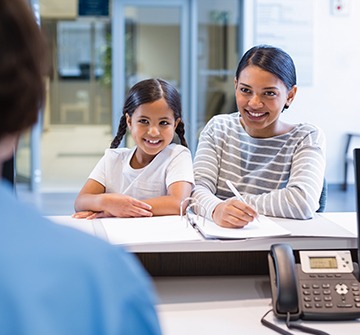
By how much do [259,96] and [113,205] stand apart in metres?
0.51

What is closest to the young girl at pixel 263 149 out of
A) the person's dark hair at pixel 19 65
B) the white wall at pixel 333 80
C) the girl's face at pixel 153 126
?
the girl's face at pixel 153 126

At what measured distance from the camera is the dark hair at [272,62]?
1.75 m

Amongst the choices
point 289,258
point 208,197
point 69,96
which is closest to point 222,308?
point 289,258

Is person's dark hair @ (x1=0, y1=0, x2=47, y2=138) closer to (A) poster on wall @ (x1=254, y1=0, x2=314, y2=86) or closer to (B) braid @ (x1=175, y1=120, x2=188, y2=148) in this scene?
(B) braid @ (x1=175, y1=120, x2=188, y2=148)

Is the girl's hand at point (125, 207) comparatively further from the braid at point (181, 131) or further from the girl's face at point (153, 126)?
the braid at point (181, 131)

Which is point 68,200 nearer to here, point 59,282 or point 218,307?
point 218,307

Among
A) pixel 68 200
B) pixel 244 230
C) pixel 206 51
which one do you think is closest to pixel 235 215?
pixel 244 230

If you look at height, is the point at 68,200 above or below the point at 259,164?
below

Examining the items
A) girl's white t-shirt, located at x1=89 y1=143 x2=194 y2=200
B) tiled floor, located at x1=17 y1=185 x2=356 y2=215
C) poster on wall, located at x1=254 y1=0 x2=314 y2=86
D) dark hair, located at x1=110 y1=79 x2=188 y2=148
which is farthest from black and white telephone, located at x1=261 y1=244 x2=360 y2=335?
poster on wall, located at x1=254 y1=0 x2=314 y2=86

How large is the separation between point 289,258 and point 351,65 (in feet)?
16.8

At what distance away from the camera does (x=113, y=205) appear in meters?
1.61

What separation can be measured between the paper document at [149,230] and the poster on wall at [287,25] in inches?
178

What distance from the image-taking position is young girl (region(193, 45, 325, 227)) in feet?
5.56

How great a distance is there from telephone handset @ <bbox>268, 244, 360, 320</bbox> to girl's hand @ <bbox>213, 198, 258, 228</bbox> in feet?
0.45
